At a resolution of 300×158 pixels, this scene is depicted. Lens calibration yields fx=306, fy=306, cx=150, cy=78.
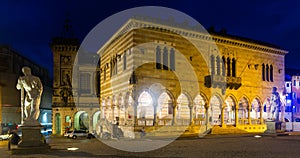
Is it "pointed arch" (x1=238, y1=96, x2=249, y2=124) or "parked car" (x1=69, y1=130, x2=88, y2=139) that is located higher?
"pointed arch" (x1=238, y1=96, x2=249, y2=124)

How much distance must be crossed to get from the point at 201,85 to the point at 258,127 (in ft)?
31.8

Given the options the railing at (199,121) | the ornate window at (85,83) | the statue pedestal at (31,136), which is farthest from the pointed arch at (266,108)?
the statue pedestal at (31,136)

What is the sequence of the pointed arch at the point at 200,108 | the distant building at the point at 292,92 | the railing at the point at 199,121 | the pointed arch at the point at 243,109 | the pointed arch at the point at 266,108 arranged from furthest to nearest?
the distant building at the point at 292,92 → the pointed arch at the point at 266,108 → the pointed arch at the point at 243,109 → the pointed arch at the point at 200,108 → the railing at the point at 199,121

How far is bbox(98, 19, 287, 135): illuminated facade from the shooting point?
1089 inches

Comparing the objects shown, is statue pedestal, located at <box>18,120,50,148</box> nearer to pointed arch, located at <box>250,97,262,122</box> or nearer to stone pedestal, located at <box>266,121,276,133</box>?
stone pedestal, located at <box>266,121,276,133</box>

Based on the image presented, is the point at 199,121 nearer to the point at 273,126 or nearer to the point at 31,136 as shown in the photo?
the point at 273,126

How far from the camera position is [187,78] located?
30234 millimetres

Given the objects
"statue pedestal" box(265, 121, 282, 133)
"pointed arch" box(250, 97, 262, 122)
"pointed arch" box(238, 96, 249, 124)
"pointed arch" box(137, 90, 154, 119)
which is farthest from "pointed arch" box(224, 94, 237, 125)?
"pointed arch" box(137, 90, 154, 119)

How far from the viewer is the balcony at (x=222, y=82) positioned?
31434mm

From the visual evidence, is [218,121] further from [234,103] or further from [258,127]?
[258,127]

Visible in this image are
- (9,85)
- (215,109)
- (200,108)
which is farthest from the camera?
(9,85)

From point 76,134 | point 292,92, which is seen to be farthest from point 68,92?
point 292,92

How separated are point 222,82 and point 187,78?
14.6 feet

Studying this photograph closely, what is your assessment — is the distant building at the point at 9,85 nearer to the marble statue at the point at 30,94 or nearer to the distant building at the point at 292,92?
the marble statue at the point at 30,94
